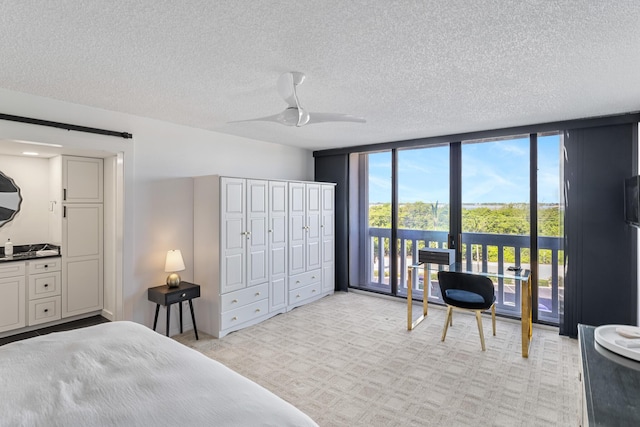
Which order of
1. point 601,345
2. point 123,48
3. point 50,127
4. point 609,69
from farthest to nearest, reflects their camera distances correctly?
point 50,127 < point 609,69 < point 123,48 < point 601,345

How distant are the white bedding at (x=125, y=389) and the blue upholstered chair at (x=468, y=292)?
2573 mm

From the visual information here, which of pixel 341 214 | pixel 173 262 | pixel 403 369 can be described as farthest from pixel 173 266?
pixel 341 214

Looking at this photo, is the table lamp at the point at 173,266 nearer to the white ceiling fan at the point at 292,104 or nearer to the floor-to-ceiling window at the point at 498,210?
the white ceiling fan at the point at 292,104

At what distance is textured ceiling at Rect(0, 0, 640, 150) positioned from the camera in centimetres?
159

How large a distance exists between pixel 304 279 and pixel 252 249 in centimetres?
112

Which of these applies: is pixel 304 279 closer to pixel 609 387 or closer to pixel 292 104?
pixel 292 104

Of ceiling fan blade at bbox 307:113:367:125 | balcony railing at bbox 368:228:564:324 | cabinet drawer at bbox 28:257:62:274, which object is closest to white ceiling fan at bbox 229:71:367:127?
ceiling fan blade at bbox 307:113:367:125

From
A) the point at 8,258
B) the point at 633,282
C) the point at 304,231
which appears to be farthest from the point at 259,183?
the point at 633,282

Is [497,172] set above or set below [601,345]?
above

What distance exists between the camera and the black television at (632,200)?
2.81 meters

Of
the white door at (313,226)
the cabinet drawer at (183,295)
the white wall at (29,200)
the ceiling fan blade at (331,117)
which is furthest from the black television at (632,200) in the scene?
the white wall at (29,200)

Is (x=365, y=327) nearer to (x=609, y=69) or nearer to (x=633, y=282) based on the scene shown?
(x=633, y=282)

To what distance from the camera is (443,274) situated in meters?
3.58

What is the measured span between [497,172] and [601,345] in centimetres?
299
